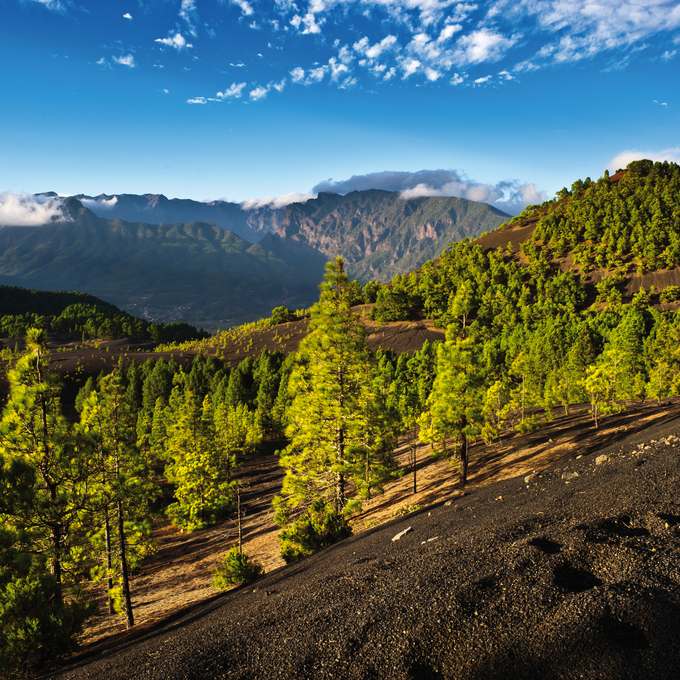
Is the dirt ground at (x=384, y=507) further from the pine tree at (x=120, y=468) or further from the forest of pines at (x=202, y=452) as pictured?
the pine tree at (x=120, y=468)

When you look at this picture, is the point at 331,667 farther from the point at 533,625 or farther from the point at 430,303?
the point at 430,303

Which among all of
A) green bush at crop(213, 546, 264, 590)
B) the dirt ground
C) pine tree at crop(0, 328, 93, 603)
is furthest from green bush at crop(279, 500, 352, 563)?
pine tree at crop(0, 328, 93, 603)

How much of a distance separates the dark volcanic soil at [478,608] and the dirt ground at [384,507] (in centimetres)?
809

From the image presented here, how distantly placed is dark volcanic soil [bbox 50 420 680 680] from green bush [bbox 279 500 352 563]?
321 centimetres

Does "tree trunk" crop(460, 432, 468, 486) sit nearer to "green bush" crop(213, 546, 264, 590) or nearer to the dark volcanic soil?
the dark volcanic soil

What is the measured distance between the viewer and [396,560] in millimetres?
10727

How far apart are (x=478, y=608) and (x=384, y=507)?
18.4 m

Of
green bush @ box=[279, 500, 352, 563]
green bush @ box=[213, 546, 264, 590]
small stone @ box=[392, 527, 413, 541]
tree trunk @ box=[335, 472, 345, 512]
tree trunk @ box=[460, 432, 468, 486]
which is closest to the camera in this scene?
small stone @ box=[392, 527, 413, 541]

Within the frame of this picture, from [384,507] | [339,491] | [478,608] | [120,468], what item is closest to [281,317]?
[384,507]

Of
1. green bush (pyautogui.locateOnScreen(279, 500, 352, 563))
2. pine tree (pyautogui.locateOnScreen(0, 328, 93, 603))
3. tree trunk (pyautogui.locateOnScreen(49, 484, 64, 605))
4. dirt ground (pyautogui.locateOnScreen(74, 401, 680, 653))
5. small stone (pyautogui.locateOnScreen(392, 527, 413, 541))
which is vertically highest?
pine tree (pyautogui.locateOnScreen(0, 328, 93, 603))

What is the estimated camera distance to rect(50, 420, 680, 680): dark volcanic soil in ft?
17.8

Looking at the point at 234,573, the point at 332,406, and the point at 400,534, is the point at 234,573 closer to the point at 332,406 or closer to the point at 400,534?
the point at 400,534

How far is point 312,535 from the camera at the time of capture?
16375 mm

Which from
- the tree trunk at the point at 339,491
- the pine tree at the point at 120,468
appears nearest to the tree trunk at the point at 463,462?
the tree trunk at the point at 339,491
